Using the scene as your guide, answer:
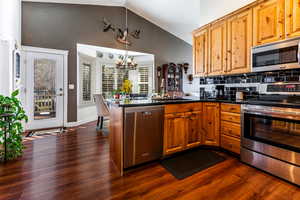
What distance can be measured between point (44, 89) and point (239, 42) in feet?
16.3

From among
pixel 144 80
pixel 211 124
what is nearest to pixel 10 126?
pixel 211 124

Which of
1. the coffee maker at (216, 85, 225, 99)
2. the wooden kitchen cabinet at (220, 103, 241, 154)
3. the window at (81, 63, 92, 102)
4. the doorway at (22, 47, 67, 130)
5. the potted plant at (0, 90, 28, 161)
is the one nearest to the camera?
the potted plant at (0, 90, 28, 161)

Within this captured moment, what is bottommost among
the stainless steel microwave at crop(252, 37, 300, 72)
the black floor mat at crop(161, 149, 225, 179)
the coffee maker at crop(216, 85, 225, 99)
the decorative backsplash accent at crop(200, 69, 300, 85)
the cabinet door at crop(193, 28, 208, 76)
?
the black floor mat at crop(161, 149, 225, 179)

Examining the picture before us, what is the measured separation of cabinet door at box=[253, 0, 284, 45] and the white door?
4800 mm

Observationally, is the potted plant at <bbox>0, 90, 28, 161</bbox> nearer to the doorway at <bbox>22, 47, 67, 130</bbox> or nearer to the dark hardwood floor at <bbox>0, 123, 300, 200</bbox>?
the dark hardwood floor at <bbox>0, 123, 300, 200</bbox>

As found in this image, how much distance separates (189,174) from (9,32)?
14.2 feet

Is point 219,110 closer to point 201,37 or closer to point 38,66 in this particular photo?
point 201,37

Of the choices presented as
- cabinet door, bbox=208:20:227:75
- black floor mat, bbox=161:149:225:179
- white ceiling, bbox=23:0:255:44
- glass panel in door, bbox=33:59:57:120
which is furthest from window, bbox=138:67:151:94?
black floor mat, bbox=161:149:225:179

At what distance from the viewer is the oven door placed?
1.83 metres

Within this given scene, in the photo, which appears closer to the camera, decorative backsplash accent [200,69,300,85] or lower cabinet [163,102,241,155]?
decorative backsplash accent [200,69,300,85]

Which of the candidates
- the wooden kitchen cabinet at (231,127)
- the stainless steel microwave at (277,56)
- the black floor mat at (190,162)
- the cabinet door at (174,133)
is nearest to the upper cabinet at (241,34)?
the stainless steel microwave at (277,56)

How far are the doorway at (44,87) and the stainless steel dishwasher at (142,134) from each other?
3.56 m

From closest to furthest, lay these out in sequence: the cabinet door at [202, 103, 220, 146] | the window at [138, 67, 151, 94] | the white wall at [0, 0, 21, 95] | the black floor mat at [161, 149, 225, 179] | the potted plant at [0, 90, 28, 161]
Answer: the black floor mat at [161, 149, 225, 179], the potted plant at [0, 90, 28, 161], the cabinet door at [202, 103, 220, 146], the white wall at [0, 0, 21, 95], the window at [138, 67, 151, 94]

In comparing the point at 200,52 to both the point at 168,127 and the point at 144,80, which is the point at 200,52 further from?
the point at 144,80
